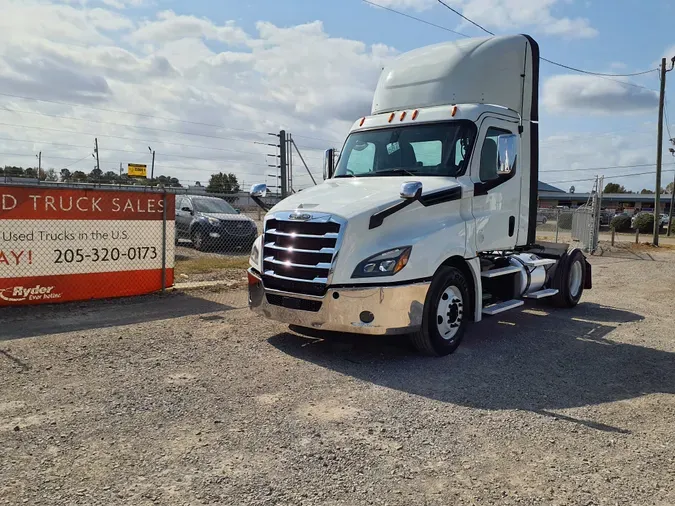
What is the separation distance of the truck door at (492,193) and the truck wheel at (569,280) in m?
2.17

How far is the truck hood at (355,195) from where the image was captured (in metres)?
5.62

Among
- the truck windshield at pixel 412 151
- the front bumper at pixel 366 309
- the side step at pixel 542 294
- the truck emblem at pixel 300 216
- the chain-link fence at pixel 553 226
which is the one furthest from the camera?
the chain-link fence at pixel 553 226

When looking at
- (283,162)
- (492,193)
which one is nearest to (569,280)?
(492,193)

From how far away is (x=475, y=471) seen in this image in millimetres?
3510

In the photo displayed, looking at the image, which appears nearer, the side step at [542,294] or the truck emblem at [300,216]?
the truck emblem at [300,216]

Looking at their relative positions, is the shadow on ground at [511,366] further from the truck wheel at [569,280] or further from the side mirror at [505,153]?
the side mirror at [505,153]

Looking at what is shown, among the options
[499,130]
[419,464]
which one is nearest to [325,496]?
[419,464]

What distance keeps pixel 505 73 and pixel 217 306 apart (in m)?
5.37

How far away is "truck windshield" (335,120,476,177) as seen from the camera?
21.3ft

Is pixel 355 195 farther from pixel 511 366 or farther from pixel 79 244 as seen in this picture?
pixel 79 244

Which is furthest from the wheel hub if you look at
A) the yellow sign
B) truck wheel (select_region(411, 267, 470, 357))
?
the yellow sign

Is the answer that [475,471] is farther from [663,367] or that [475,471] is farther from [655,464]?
[663,367]

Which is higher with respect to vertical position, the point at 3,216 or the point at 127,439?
the point at 3,216

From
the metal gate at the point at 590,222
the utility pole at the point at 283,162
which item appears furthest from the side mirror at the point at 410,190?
the metal gate at the point at 590,222
